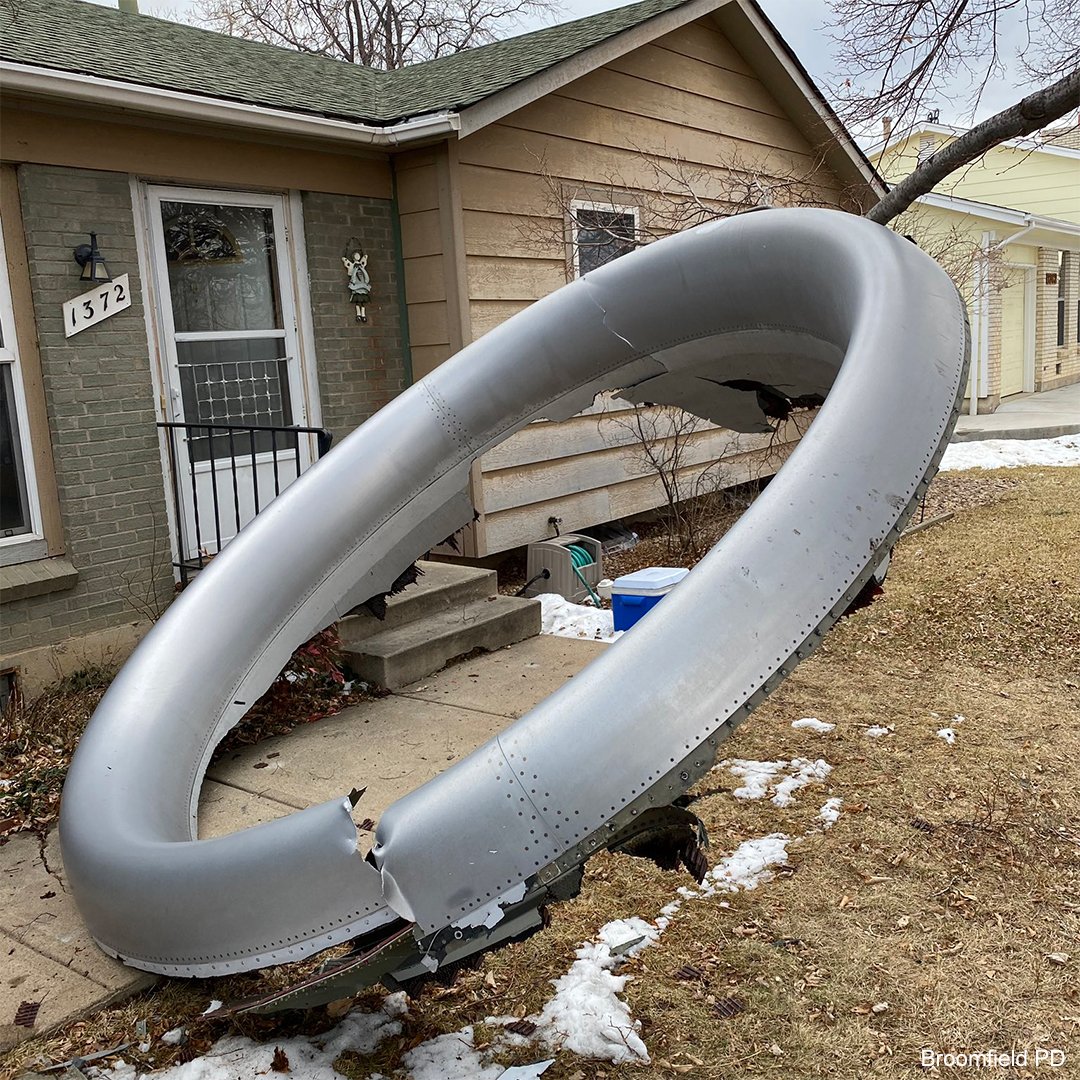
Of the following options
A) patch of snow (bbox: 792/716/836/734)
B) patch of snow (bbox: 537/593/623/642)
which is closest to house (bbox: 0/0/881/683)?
patch of snow (bbox: 537/593/623/642)

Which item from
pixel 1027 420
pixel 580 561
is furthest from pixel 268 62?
pixel 1027 420

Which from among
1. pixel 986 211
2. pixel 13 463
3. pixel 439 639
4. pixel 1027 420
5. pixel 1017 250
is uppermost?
pixel 986 211

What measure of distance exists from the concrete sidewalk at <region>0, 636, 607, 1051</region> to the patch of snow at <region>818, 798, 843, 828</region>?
1.50 m

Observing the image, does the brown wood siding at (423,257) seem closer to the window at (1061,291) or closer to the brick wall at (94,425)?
the brick wall at (94,425)

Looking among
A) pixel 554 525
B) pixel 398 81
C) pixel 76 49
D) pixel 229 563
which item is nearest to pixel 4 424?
pixel 229 563

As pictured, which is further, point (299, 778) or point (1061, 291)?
point (1061, 291)

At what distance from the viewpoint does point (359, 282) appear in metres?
6.82

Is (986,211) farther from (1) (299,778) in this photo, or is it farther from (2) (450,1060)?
(2) (450,1060)

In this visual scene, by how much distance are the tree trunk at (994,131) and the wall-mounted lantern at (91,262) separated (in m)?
3.94

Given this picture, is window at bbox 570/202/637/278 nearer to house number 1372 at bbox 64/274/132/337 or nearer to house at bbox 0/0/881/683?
house at bbox 0/0/881/683

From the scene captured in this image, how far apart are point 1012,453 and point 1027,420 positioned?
8.57ft

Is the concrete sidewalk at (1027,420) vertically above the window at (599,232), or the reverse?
the window at (599,232)

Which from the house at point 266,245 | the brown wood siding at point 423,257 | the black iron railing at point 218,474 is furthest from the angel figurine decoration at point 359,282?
the black iron railing at point 218,474

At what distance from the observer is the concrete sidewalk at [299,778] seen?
2.95m
